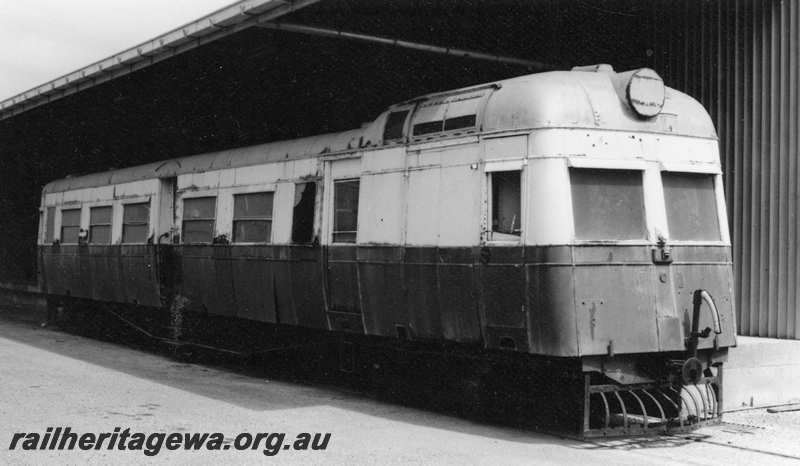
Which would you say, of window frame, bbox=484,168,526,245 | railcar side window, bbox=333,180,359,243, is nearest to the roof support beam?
railcar side window, bbox=333,180,359,243

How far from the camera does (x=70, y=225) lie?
18578mm

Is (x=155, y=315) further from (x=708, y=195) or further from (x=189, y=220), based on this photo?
(x=708, y=195)

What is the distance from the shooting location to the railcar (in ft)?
27.4

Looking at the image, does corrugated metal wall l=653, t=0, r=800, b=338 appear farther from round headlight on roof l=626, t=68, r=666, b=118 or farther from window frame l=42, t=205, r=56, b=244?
window frame l=42, t=205, r=56, b=244

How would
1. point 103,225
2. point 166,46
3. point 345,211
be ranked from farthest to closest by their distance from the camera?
point 103,225 < point 166,46 < point 345,211

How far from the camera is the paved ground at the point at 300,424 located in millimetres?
7457

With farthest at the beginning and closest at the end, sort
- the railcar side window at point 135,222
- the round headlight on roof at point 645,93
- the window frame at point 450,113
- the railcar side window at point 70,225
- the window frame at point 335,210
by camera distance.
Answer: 1. the railcar side window at point 70,225
2. the railcar side window at point 135,222
3. the window frame at point 335,210
4. the window frame at point 450,113
5. the round headlight on roof at point 645,93

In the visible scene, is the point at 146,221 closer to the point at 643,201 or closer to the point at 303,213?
the point at 303,213

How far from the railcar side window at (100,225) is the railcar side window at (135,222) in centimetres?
72

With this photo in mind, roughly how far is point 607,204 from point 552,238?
725 mm

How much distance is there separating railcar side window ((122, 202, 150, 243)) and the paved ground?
362cm

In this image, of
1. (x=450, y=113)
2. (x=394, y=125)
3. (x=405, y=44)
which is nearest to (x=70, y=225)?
(x=405, y=44)

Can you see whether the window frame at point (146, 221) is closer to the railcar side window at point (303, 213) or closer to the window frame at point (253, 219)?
the window frame at point (253, 219)

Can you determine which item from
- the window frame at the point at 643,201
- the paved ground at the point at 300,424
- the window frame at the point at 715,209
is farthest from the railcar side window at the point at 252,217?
the window frame at the point at 715,209
